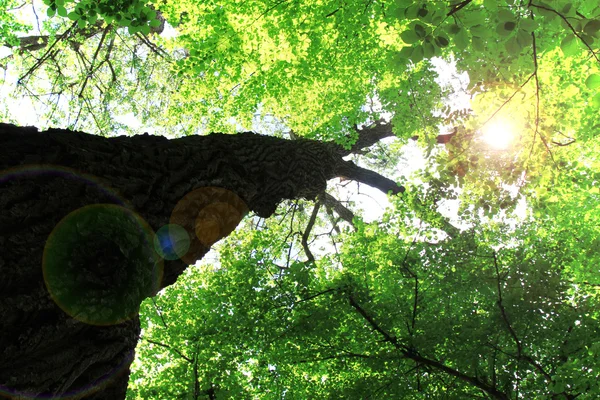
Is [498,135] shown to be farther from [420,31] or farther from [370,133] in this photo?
[370,133]

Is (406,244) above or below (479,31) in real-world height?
above

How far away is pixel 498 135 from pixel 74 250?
13.7 ft

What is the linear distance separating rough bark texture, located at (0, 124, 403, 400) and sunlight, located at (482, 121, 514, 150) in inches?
123

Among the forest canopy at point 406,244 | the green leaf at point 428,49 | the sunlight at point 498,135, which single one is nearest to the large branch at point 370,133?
the forest canopy at point 406,244

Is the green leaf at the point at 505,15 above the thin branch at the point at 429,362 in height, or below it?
above

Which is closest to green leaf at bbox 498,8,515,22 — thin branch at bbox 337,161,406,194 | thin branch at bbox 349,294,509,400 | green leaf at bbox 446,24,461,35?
green leaf at bbox 446,24,461,35

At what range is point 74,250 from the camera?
2.17 m

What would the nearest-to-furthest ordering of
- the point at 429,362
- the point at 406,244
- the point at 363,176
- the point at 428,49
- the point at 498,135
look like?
the point at 428,49 → the point at 429,362 → the point at 498,135 → the point at 406,244 → the point at 363,176

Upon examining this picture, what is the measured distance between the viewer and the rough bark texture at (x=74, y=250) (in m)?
1.87

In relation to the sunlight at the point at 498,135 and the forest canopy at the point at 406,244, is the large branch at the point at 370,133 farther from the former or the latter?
the sunlight at the point at 498,135

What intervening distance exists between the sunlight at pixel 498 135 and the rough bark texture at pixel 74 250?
313 cm

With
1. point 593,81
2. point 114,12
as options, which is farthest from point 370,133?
point 593,81

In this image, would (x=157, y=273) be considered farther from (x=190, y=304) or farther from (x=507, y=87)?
(x=507, y=87)

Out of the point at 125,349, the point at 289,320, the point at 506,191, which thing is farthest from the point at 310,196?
the point at 125,349
